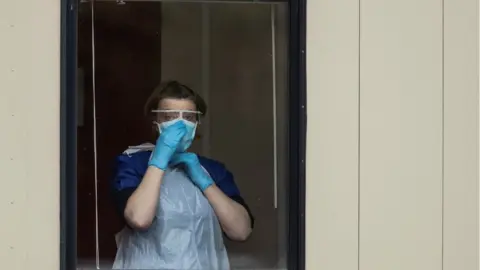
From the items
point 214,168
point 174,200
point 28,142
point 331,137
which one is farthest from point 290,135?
point 28,142

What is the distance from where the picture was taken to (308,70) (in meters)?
1.52

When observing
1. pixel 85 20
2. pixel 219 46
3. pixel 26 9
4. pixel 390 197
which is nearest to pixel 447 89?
pixel 390 197

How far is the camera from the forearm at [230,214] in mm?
1515

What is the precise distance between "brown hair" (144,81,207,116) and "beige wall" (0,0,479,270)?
10.0 inches

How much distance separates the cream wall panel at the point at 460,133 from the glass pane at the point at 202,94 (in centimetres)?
38

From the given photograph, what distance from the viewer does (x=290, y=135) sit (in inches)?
60.4

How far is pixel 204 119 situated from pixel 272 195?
9.3 inches

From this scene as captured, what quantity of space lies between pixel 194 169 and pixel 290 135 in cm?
23

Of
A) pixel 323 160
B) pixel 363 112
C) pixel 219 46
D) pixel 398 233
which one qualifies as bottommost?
pixel 398 233

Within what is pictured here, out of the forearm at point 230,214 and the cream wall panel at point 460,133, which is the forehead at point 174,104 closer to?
the forearm at point 230,214

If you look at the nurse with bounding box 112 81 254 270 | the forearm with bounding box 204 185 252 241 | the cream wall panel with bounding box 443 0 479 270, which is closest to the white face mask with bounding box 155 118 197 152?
the nurse with bounding box 112 81 254 270

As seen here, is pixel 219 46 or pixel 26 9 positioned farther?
pixel 219 46

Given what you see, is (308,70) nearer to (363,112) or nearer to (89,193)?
(363,112)

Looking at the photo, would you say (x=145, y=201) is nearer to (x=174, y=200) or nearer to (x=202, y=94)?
(x=174, y=200)
